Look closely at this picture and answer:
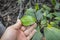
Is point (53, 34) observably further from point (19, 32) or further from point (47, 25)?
point (19, 32)

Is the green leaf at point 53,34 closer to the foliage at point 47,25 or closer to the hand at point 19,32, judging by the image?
the foliage at point 47,25

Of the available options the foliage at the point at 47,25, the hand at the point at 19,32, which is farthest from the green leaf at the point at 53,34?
the hand at the point at 19,32

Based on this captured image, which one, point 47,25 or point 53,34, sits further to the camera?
point 47,25

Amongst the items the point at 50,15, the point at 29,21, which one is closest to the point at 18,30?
the point at 29,21

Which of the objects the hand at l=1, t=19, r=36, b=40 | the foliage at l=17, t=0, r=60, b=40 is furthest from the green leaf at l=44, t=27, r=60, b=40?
the hand at l=1, t=19, r=36, b=40

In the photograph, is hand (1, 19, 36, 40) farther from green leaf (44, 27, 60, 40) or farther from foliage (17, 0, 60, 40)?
→ green leaf (44, 27, 60, 40)

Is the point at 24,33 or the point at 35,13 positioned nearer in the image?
the point at 24,33

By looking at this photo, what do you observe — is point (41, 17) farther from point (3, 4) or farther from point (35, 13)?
point (3, 4)

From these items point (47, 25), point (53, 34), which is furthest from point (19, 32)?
point (53, 34)
